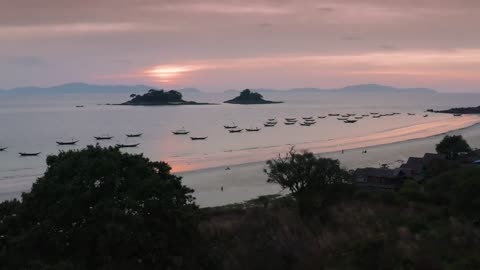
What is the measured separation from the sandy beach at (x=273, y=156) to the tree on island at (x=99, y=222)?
73.6 ft

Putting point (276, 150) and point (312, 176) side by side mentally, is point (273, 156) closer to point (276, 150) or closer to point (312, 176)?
point (276, 150)

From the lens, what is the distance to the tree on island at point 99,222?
37.1ft

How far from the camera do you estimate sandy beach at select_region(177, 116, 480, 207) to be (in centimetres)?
3888

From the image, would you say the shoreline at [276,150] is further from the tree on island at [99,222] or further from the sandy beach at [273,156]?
the tree on island at [99,222]

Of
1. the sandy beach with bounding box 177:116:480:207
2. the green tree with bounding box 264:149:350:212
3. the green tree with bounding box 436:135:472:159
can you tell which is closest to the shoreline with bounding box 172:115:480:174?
the sandy beach with bounding box 177:116:480:207

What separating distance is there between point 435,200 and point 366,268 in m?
16.3

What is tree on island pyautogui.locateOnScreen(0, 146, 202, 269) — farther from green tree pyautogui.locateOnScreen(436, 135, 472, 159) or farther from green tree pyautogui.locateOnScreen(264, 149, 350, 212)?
green tree pyautogui.locateOnScreen(436, 135, 472, 159)

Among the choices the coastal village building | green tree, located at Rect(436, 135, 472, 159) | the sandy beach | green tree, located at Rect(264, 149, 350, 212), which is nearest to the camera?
green tree, located at Rect(264, 149, 350, 212)

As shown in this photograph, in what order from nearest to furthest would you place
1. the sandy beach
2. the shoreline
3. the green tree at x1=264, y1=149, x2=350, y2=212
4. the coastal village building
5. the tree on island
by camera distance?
the tree on island → the green tree at x1=264, y1=149, x2=350, y2=212 → the coastal village building → the sandy beach → the shoreline

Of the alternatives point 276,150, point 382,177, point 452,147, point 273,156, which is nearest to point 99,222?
point 382,177

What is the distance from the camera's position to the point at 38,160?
58625 mm

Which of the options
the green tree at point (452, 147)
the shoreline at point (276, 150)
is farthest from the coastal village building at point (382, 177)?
the shoreline at point (276, 150)

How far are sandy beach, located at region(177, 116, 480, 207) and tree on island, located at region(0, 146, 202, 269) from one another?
2242cm

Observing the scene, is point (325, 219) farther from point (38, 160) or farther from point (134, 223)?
point (38, 160)
